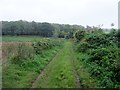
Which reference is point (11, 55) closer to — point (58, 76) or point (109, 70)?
point (58, 76)

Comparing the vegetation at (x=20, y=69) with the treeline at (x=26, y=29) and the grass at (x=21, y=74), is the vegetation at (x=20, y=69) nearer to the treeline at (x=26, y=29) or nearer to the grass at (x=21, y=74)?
the grass at (x=21, y=74)

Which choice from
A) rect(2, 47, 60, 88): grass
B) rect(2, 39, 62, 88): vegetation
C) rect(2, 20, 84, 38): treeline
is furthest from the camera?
rect(2, 20, 84, 38): treeline

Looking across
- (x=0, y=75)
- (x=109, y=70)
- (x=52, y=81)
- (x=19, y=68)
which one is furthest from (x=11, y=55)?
(x=109, y=70)

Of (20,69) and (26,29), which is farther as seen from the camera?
(26,29)

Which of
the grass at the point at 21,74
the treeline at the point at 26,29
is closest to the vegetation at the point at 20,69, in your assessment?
the grass at the point at 21,74

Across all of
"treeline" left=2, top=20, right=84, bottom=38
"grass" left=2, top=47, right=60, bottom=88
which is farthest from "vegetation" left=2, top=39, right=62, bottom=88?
"treeline" left=2, top=20, right=84, bottom=38

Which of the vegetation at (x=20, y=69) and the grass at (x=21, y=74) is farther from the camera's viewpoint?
the vegetation at (x=20, y=69)

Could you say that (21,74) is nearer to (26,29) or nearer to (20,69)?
(20,69)

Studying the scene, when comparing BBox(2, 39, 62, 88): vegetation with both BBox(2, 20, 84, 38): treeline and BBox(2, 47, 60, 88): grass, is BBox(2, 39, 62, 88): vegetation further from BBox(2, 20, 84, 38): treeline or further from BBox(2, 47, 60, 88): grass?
BBox(2, 20, 84, 38): treeline

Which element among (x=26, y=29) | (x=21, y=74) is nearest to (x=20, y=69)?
(x=21, y=74)

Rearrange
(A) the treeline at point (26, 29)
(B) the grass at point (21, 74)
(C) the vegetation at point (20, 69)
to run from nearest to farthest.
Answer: (B) the grass at point (21, 74), (C) the vegetation at point (20, 69), (A) the treeline at point (26, 29)

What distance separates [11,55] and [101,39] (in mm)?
14897

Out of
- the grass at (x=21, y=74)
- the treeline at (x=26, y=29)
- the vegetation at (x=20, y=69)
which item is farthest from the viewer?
the treeline at (x=26, y=29)

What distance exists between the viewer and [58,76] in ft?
54.7
